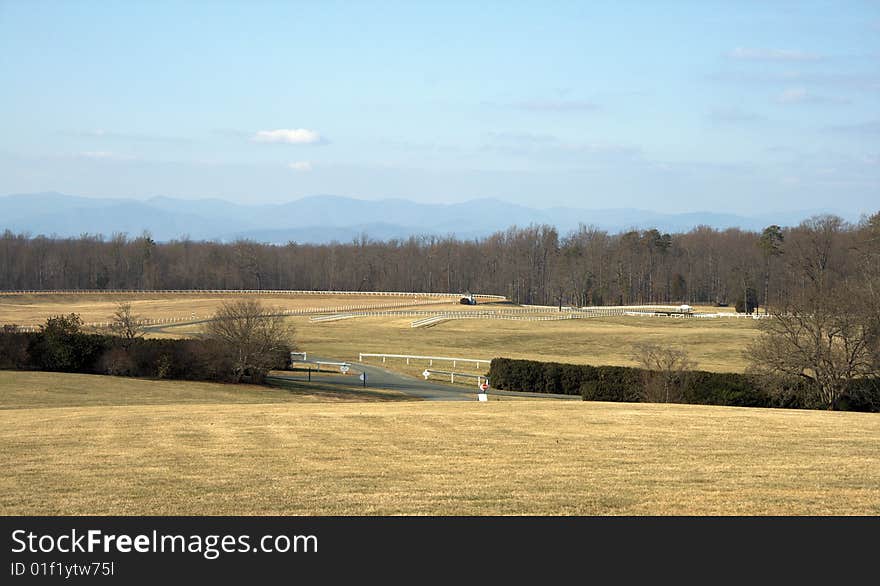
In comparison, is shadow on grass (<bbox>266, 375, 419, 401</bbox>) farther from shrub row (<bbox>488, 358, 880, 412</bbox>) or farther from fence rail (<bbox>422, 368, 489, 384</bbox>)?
shrub row (<bbox>488, 358, 880, 412</bbox>)

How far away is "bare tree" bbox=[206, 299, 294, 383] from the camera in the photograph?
4259cm

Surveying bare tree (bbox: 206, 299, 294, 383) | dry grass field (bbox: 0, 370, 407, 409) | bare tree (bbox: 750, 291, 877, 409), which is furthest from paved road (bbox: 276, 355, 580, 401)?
bare tree (bbox: 750, 291, 877, 409)

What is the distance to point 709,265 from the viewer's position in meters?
143

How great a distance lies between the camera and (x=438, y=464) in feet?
47.5

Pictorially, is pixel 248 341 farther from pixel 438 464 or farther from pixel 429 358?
pixel 438 464

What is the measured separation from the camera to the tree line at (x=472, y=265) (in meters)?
139

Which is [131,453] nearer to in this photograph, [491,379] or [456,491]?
[456,491]

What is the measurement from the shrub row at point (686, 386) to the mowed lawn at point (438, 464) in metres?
11.4

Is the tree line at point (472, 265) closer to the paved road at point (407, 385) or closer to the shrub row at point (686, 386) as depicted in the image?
the paved road at point (407, 385)

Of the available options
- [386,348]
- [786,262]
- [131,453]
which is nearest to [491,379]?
[386,348]

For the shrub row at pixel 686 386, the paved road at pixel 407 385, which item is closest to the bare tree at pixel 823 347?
the shrub row at pixel 686 386

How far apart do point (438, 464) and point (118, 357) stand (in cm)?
3246

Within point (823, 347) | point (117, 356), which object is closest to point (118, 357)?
point (117, 356)
